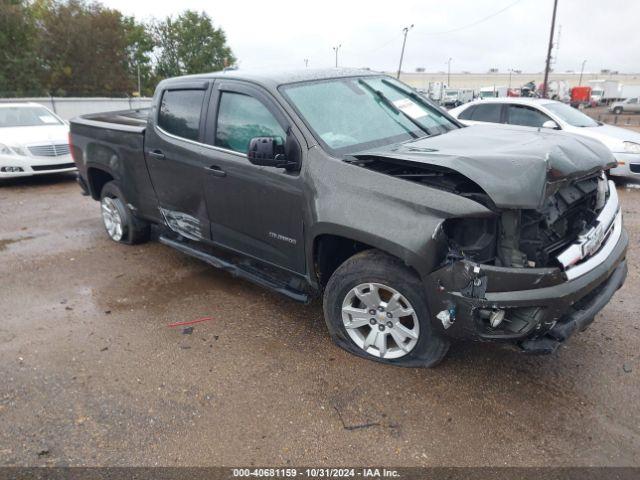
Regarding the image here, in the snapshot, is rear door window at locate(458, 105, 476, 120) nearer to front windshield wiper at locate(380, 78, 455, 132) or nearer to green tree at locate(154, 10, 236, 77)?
front windshield wiper at locate(380, 78, 455, 132)

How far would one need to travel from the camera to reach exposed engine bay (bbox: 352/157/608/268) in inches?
106

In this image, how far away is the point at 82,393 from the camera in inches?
122

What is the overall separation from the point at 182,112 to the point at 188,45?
5761 cm

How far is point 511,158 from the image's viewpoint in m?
2.72

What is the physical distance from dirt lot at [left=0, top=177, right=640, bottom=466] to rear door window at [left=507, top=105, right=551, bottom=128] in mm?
4845

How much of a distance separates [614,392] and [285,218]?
2385 millimetres

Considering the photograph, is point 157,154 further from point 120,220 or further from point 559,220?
point 559,220

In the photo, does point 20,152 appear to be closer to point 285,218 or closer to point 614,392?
point 285,218

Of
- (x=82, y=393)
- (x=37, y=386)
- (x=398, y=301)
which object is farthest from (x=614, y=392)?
(x=37, y=386)

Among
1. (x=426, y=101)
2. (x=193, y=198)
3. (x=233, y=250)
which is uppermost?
(x=426, y=101)

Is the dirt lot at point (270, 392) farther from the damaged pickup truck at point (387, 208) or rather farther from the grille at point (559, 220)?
the grille at point (559, 220)

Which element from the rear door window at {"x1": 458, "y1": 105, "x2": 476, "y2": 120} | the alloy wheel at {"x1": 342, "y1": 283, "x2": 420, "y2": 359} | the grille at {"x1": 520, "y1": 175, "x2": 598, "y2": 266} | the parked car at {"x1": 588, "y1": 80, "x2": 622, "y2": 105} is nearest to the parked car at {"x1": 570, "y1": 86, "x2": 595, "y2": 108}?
the parked car at {"x1": 588, "y1": 80, "x2": 622, "y2": 105}

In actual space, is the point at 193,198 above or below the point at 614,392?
above

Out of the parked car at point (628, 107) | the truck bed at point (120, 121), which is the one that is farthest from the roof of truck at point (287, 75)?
the parked car at point (628, 107)
